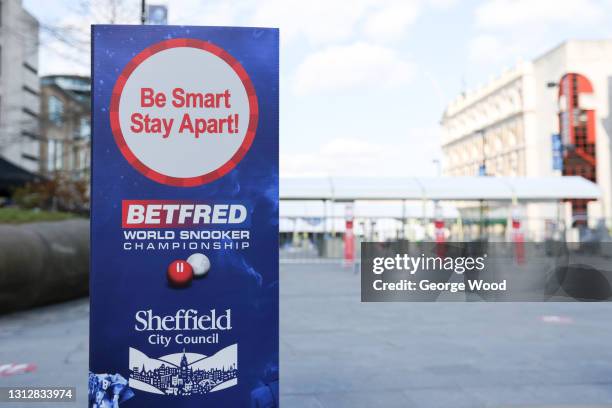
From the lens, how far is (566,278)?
1406cm

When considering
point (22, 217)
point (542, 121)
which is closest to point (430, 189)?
point (22, 217)

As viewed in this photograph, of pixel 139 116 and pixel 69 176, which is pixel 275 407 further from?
pixel 69 176

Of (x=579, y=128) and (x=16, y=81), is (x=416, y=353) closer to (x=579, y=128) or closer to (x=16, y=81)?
(x=16, y=81)

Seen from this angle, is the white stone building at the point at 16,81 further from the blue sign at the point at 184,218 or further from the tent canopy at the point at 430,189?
the blue sign at the point at 184,218

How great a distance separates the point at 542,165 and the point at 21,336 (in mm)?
56964

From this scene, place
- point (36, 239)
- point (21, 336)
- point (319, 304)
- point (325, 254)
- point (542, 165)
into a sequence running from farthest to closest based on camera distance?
point (542, 165) < point (325, 254) < point (319, 304) < point (36, 239) < point (21, 336)

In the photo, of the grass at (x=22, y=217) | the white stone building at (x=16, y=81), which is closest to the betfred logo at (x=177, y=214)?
the grass at (x=22, y=217)

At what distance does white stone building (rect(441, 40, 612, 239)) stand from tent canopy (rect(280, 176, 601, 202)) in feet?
5.21

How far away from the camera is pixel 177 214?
2695mm

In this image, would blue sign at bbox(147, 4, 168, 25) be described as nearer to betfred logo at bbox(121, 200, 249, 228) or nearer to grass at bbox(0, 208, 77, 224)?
grass at bbox(0, 208, 77, 224)

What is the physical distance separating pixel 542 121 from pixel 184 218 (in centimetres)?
6137

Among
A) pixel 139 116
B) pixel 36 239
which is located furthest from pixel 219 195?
pixel 36 239

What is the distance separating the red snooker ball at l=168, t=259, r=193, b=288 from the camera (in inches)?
106

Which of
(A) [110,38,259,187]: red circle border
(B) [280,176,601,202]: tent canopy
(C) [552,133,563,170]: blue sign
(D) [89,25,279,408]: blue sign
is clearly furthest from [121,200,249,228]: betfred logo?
(C) [552,133,563,170]: blue sign
